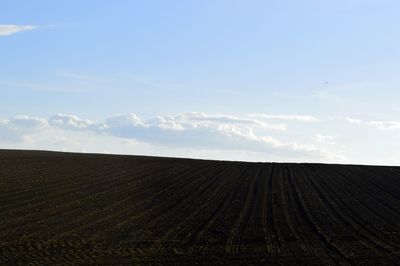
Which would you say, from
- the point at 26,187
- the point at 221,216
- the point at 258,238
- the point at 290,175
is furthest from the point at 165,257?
the point at 290,175

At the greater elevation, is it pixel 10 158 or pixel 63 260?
pixel 10 158

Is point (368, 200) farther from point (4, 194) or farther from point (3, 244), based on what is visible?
point (3, 244)

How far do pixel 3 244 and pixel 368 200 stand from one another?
20.3m

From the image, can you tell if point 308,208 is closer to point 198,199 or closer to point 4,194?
point 198,199

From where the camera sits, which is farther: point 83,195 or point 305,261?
point 83,195

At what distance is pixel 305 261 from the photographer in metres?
20.4

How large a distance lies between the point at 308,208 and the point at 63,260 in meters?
14.7

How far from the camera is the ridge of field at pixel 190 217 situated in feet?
68.6

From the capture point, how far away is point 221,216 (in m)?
28.4

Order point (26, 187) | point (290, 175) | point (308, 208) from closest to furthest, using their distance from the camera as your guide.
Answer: point (308, 208) → point (26, 187) → point (290, 175)

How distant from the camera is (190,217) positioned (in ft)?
91.9

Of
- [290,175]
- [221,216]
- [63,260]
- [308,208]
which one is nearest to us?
[63,260]

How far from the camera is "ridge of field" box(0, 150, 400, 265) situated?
68.6 ft

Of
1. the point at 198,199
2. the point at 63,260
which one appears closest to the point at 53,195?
the point at 198,199
